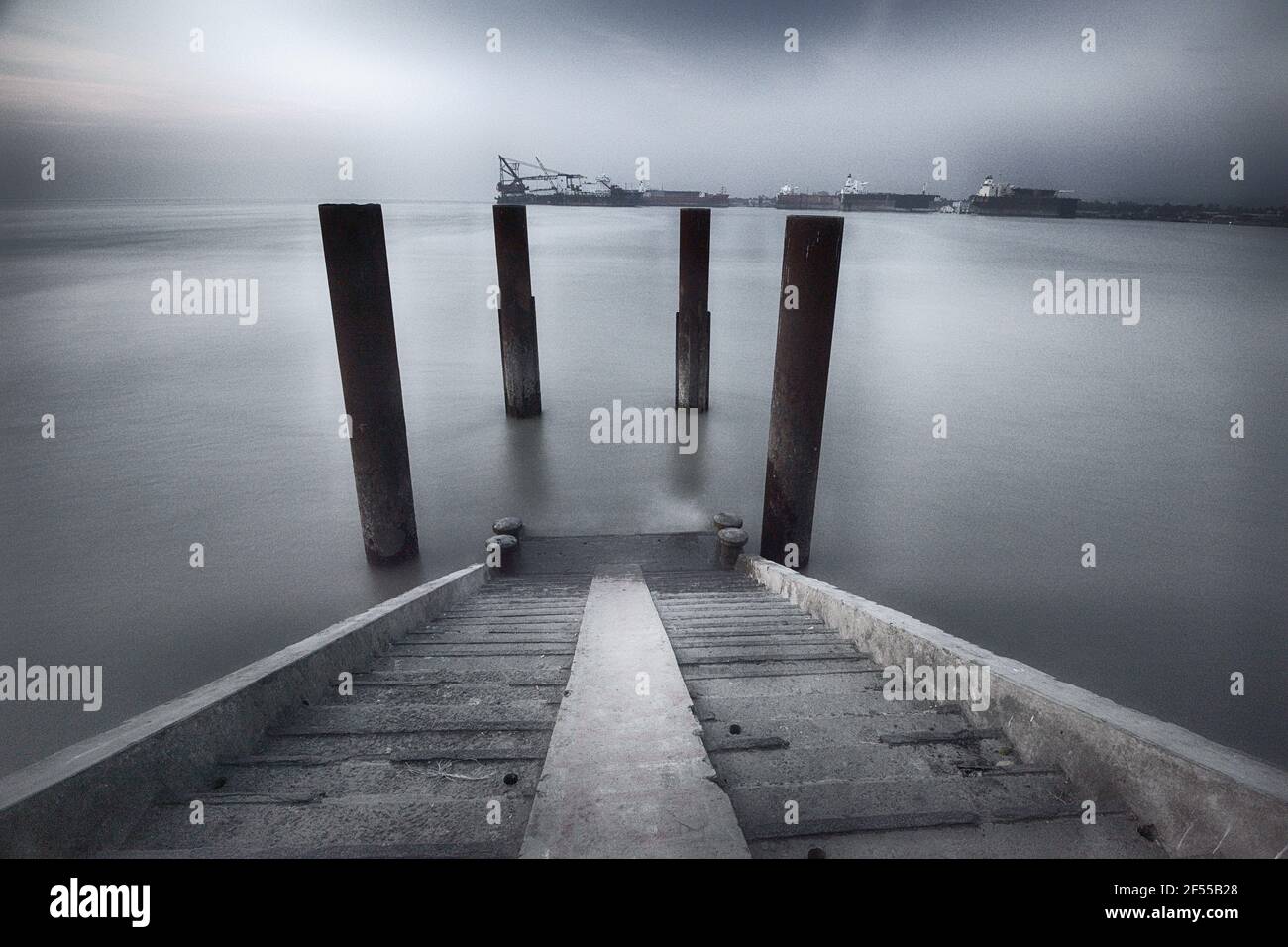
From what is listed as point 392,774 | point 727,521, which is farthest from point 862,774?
point 727,521

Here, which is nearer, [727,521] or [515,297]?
[727,521]

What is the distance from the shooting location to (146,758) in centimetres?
192

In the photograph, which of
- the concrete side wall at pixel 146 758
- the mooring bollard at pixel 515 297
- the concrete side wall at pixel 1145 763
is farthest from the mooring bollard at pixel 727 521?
the concrete side wall at pixel 146 758

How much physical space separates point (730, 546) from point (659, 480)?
10.6 feet

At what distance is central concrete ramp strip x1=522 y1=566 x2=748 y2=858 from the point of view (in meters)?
1.71

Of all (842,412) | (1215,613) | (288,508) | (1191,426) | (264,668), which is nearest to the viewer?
(264,668)

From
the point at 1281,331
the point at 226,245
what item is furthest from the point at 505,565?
the point at 226,245

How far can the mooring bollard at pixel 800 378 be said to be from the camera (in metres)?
5.19

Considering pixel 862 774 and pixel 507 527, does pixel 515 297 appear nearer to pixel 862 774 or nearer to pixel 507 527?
pixel 507 527

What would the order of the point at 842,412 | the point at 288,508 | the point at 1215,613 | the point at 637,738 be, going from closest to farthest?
1. the point at 637,738
2. the point at 1215,613
3. the point at 288,508
4. the point at 842,412

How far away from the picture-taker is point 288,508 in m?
8.44

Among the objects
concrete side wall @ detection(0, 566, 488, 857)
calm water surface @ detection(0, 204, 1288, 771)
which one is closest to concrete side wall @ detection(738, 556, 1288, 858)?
concrete side wall @ detection(0, 566, 488, 857)
